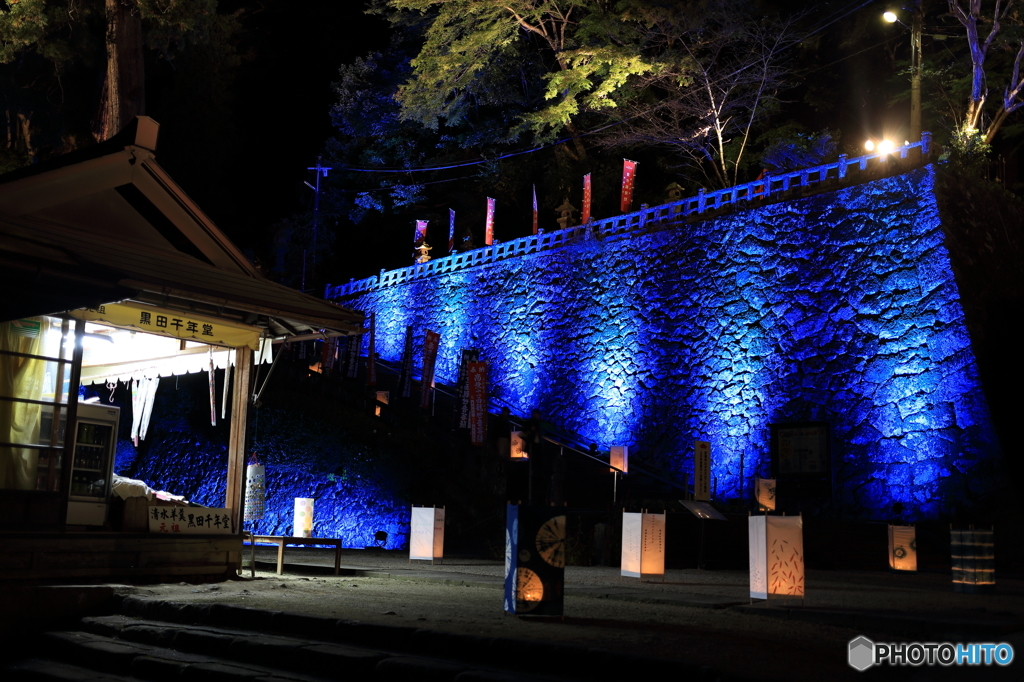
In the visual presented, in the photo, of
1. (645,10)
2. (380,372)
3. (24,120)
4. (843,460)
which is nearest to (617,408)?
(843,460)

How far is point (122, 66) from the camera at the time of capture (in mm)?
16281

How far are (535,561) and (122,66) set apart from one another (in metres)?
14.1

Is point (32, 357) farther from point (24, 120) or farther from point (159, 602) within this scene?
point (24, 120)

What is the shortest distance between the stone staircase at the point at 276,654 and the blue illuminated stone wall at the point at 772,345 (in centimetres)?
1358

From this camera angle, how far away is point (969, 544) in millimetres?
9930

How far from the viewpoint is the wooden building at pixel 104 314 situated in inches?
300

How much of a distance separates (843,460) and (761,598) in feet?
36.1

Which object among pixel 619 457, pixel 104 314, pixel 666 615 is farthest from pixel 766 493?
pixel 104 314

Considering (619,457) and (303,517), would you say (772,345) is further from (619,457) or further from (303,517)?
(303,517)

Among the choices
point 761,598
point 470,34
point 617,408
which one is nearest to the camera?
point 761,598

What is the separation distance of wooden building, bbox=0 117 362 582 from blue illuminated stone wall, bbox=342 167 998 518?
12174 mm

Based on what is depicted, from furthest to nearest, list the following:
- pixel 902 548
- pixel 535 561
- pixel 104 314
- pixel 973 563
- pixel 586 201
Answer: pixel 586 201
pixel 902 548
pixel 973 563
pixel 104 314
pixel 535 561

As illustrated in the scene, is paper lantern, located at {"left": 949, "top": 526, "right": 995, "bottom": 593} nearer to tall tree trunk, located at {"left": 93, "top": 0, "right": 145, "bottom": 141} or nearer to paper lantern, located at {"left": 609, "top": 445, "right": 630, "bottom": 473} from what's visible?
paper lantern, located at {"left": 609, "top": 445, "right": 630, "bottom": 473}

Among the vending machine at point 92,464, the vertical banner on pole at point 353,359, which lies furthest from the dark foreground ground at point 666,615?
the vertical banner on pole at point 353,359
